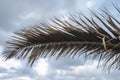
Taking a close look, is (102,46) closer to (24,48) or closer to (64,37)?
(64,37)

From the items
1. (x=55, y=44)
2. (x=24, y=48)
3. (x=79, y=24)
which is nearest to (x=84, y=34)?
(x=79, y=24)

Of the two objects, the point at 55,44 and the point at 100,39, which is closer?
the point at 100,39

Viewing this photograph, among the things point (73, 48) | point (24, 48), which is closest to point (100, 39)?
point (73, 48)

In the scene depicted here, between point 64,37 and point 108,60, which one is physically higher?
point 64,37

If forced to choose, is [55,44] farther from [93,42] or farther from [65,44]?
[93,42]

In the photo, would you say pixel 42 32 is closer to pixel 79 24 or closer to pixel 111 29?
pixel 79 24

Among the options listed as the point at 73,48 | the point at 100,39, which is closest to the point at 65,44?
the point at 73,48

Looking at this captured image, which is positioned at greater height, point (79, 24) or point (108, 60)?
point (79, 24)
